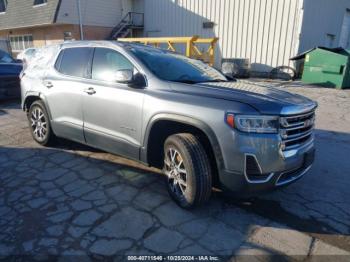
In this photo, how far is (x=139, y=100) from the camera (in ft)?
10.8

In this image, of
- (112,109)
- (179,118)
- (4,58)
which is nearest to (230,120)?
(179,118)

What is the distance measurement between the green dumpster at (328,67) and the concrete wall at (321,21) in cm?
254

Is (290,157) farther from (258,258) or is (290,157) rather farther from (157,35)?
(157,35)

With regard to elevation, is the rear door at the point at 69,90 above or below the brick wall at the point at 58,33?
below

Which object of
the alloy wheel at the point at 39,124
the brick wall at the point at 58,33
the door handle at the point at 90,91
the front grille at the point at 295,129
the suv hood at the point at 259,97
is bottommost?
the alloy wheel at the point at 39,124

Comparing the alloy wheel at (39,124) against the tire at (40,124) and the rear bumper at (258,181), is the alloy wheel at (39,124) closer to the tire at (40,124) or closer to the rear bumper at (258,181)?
the tire at (40,124)

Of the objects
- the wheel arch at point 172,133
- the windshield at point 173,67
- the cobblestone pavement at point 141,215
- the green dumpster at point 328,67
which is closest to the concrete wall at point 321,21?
the green dumpster at point 328,67

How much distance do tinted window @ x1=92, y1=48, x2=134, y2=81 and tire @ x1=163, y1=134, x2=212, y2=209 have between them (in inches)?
47.5

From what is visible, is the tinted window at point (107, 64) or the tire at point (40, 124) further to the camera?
the tire at point (40, 124)

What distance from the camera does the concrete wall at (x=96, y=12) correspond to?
17717 millimetres

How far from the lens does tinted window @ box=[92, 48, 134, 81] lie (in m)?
3.64

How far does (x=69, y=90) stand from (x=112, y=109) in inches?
37.9

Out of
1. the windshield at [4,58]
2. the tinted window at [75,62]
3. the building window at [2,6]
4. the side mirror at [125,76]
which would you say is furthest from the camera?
the building window at [2,6]

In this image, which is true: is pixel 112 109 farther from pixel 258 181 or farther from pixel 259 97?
pixel 258 181
